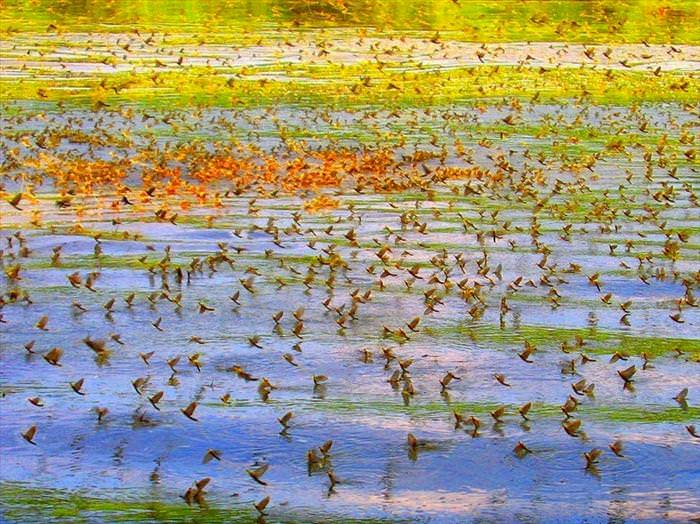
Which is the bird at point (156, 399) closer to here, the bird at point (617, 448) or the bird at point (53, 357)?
the bird at point (53, 357)

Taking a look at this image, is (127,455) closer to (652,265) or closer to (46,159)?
(652,265)

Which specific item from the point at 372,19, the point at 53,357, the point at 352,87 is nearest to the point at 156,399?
the point at 53,357

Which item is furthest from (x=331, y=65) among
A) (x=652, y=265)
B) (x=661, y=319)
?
(x=661, y=319)

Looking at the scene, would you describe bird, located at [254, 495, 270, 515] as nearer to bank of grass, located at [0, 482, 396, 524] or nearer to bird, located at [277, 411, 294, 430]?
bank of grass, located at [0, 482, 396, 524]

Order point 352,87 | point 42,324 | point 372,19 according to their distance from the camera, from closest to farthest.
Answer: point 42,324 < point 352,87 < point 372,19

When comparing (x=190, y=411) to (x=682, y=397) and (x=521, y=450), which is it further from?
(x=682, y=397)

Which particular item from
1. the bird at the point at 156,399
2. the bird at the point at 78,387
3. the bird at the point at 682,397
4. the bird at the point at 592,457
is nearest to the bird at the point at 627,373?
the bird at the point at 682,397


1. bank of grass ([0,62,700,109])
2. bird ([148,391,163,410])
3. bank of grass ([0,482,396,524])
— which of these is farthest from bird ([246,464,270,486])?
bank of grass ([0,62,700,109])

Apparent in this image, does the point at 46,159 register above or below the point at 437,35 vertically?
below
